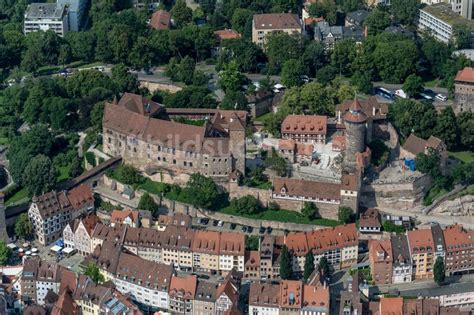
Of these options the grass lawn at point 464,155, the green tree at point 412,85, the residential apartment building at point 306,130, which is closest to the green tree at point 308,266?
the residential apartment building at point 306,130

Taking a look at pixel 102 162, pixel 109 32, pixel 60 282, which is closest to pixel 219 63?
pixel 109 32

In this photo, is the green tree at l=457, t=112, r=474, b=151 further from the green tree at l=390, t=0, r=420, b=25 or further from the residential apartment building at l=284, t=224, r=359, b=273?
the green tree at l=390, t=0, r=420, b=25

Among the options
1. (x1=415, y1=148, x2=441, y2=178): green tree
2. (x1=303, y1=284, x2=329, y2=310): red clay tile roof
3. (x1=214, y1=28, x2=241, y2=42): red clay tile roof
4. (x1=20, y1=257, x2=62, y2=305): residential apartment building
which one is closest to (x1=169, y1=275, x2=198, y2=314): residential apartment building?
(x1=303, y1=284, x2=329, y2=310): red clay tile roof

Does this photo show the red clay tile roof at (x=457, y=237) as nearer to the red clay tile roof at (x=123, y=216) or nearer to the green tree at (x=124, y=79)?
the red clay tile roof at (x=123, y=216)

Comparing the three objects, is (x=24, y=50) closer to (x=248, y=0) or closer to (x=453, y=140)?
(x=248, y=0)

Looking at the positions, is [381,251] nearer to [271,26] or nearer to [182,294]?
[182,294]

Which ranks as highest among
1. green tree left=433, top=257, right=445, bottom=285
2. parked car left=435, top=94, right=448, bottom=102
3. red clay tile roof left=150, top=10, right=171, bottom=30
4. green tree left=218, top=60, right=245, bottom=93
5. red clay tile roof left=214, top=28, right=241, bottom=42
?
red clay tile roof left=150, top=10, right=171, bottom=30
